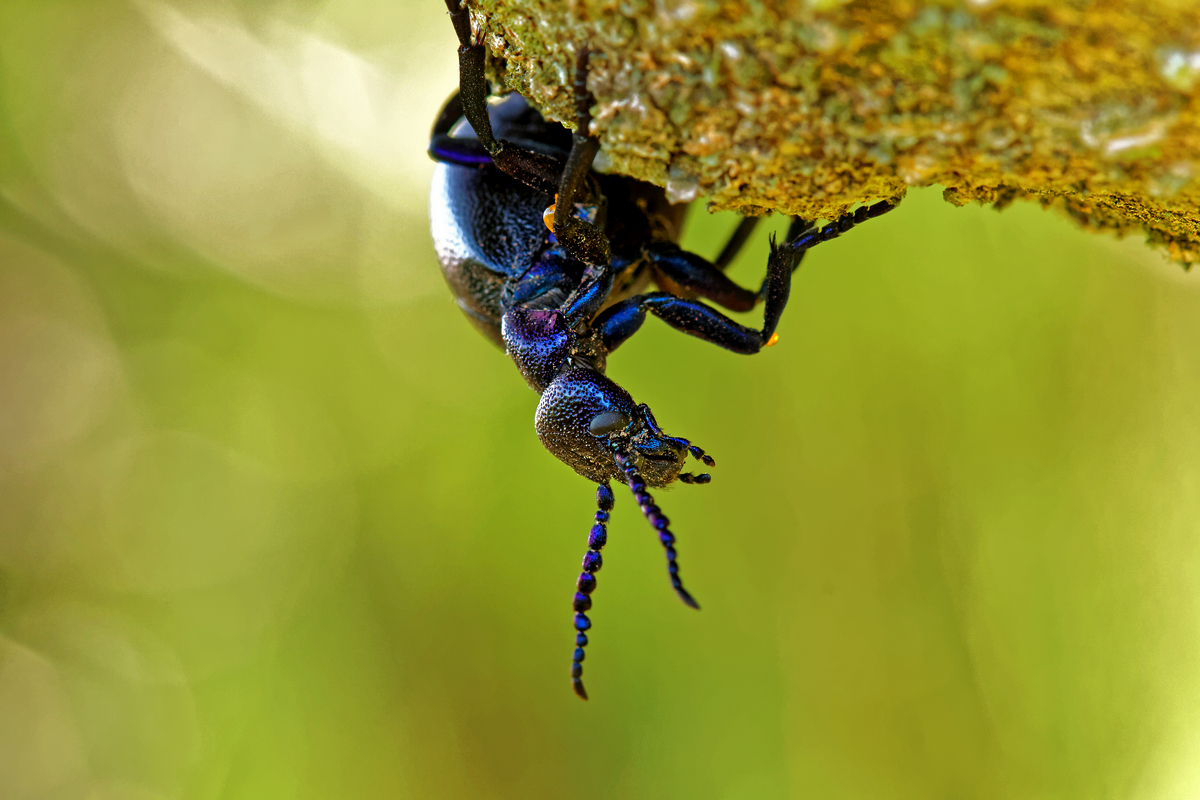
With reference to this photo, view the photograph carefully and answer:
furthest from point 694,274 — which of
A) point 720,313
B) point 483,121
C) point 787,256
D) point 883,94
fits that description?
point 883,94

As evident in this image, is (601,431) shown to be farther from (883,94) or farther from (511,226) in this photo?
(883,94)

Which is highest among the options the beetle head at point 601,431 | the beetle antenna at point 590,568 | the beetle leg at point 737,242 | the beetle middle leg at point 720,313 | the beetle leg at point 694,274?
the beetle leg at point 737,242

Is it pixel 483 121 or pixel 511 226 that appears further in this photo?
pixel 511 226

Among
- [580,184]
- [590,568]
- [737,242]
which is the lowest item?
[590,568]

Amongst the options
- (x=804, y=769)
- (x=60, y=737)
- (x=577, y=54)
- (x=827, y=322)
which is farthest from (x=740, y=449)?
(x=60, y=737)

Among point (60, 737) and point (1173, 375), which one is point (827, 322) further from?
point (60, 737)

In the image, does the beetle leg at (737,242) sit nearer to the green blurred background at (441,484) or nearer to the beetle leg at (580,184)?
the beetle leg at (580,184)

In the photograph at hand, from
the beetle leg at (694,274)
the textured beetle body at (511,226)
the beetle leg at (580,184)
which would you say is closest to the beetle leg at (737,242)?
the textured beetle body at (511,226)
